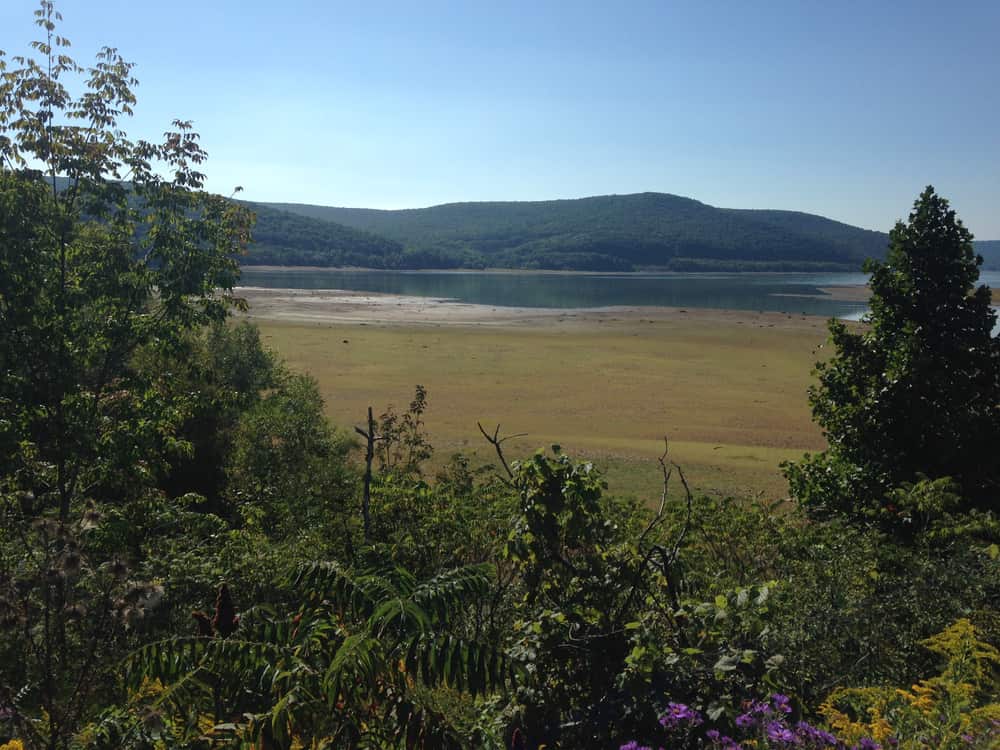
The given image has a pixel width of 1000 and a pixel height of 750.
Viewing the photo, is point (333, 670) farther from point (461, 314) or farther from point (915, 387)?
point (461, 314)

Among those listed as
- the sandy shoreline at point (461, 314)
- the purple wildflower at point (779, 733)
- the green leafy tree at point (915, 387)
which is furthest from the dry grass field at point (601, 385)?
the purple wildflower at point (779, 733)

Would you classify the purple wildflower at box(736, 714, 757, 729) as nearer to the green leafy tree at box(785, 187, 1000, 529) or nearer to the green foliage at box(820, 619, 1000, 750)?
the green foliage at box(820, 619, 1000, 750)

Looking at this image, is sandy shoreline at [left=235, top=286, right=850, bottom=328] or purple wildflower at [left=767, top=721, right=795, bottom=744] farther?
sandy shoreline at [left=235, top=286, right=850, bottom=328]

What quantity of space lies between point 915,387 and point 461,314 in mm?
62066

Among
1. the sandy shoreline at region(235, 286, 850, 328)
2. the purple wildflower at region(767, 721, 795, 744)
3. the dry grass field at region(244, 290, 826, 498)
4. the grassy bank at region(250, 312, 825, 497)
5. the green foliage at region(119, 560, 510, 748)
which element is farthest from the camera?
the sandy shoreline at region(235, 286, 850, 328)

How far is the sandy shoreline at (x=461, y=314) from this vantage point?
206 feet

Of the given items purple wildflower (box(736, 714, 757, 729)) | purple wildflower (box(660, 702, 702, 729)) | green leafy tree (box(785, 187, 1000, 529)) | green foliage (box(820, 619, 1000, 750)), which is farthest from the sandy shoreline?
purple wildflower (box(736, 714, 757, 729))

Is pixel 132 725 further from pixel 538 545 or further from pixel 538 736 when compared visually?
pixel 538 545

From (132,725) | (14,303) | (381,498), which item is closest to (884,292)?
(381,498)

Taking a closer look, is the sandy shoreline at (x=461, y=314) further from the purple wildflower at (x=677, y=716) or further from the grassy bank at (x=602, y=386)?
the purple wildflower at (x=677, y=716)

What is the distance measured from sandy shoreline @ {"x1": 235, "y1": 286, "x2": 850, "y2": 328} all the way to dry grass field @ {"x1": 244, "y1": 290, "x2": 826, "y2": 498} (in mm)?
1923

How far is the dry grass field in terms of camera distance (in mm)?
22641

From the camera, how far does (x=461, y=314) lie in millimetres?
70938

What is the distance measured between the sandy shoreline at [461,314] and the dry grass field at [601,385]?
6.31 feet
